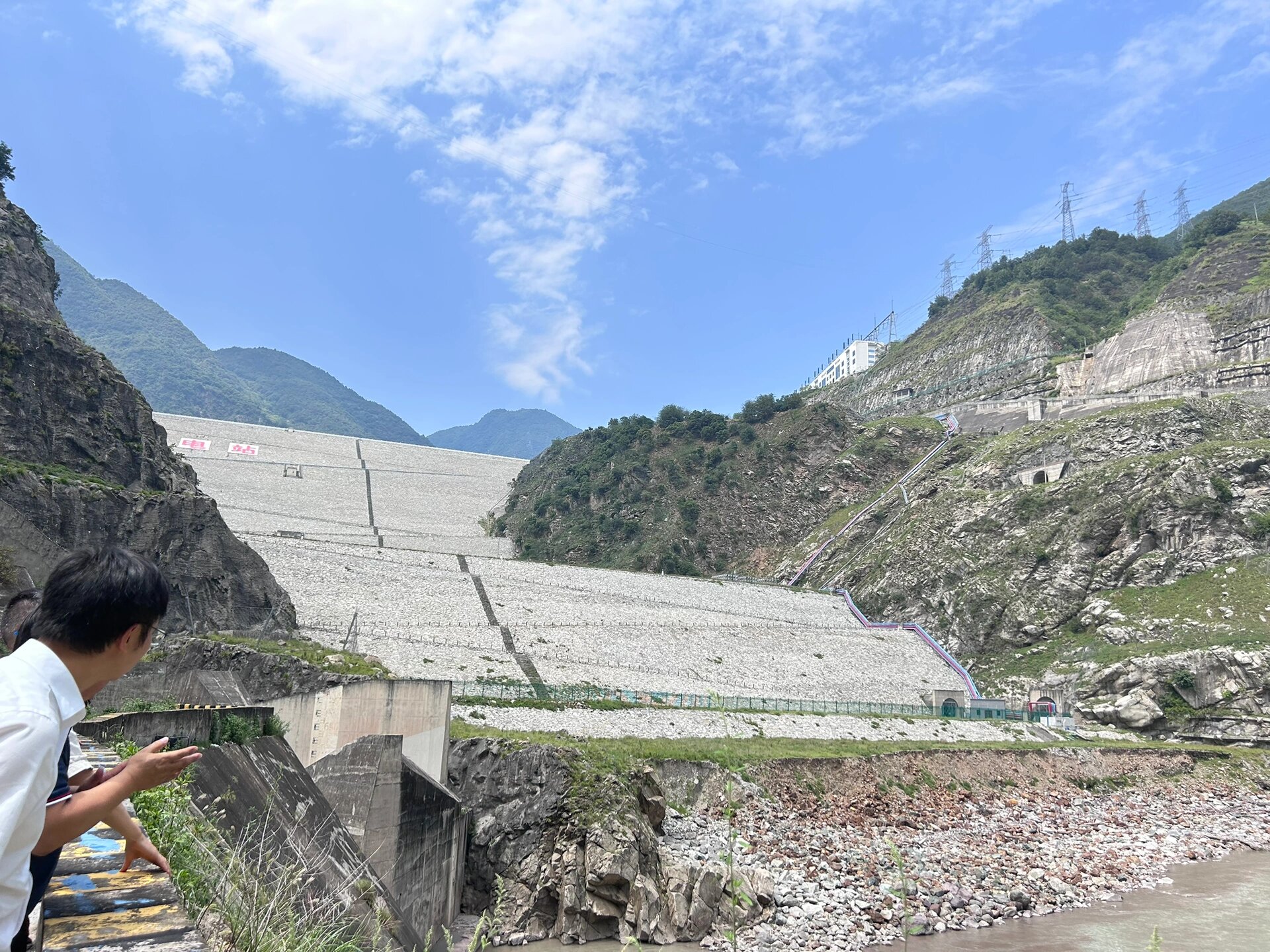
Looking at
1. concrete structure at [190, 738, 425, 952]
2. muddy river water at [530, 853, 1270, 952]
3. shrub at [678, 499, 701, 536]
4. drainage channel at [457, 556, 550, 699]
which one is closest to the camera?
concrete structure at [190, 738, 425, 952]

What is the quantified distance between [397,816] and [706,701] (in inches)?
681

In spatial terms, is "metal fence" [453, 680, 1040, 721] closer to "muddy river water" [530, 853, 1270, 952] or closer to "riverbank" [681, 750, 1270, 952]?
"riverbank" [681, 750, 1270, 952]

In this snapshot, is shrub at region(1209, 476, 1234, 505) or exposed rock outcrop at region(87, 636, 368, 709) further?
shrub at region(1209, 476, 1234, 505)

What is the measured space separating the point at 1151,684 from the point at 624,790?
990 inches

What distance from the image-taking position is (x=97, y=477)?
2419 cm

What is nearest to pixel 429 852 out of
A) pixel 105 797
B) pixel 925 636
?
pixel 105 797

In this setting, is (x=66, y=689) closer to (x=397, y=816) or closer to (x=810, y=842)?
(x=397, y=816)

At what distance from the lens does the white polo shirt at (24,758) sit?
1604mm

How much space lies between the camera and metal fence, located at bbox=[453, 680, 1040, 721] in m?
24.9

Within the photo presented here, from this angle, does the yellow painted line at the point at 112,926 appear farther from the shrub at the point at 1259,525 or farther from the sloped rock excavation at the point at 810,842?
the shrub at the point at 1259,525

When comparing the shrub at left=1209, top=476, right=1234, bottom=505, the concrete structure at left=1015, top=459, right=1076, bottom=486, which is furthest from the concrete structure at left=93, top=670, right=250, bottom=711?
the concrete structure at left=1015, top=459, right=1076, bottom=486

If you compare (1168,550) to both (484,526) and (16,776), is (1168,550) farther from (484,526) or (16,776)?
(484,526)

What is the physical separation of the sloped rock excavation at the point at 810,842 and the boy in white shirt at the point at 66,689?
867 cm

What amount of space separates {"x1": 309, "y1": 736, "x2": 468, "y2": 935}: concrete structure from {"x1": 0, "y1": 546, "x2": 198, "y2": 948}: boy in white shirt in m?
9.88
